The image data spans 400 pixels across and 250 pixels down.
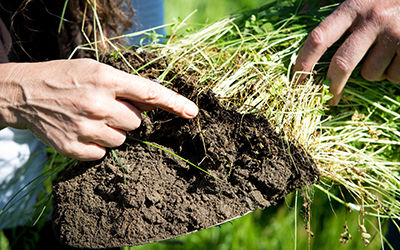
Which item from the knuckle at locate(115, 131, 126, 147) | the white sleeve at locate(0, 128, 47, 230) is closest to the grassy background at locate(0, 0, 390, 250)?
the white sleeve at locate(0, 128, 47, 230)

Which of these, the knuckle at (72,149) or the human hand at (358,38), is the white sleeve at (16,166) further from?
the human hand at (358,38)

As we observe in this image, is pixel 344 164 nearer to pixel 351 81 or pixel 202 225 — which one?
pixel 351 81

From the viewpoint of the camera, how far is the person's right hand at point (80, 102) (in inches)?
Result: 35.0

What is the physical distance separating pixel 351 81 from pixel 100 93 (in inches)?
35.2

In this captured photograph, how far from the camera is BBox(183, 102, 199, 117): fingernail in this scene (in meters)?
0.93

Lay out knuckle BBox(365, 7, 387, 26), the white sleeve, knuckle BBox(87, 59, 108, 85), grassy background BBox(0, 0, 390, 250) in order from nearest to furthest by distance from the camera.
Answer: knuckle BBox(87, 59, 108, 85), knuckle BBox(365, 7, 387, 26), the white sleeve, grassy background BBox(0, 0, 390, 250)

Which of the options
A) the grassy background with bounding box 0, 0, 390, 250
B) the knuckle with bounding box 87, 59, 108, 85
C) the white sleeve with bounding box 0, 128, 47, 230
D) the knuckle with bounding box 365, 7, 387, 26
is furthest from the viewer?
the grassy background with bounding box 0, 0, 390, 250

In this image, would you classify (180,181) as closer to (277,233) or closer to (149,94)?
(149,94)

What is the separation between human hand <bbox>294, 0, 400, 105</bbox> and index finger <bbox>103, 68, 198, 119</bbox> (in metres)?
0.46

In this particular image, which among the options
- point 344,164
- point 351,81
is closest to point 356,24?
point 351,81

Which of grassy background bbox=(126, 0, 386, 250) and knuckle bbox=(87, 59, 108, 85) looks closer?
knuckle bbox=(87, 59, 108, 85)

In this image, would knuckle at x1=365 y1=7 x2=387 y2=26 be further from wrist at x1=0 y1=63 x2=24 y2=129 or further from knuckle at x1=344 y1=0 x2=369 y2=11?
wrist at x1=0 y1=63 x2=24 y2=129

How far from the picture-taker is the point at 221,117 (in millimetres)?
982

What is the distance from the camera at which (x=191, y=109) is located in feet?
3.09
